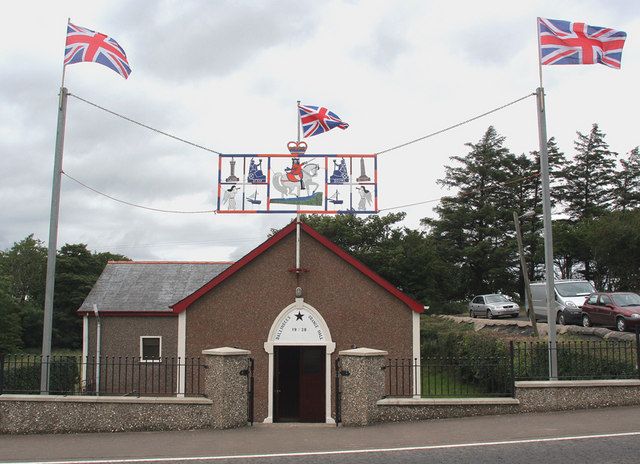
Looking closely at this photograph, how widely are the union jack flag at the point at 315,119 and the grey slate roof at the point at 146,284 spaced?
35.8 ft

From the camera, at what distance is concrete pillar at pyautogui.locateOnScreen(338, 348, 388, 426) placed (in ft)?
41.6

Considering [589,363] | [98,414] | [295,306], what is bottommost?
[98,414]

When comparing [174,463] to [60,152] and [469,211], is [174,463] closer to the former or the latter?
[60,152]

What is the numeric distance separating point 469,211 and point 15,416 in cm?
5594

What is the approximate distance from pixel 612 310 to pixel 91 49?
1981 cm

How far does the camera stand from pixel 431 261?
185ft

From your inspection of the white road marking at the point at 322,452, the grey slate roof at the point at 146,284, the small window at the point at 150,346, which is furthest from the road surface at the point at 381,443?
the grey slate roof at the point at 146,284

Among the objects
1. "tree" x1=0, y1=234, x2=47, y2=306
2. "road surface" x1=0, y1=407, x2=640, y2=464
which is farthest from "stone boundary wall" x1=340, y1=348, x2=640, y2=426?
"tree" x1=0, y1=234, x2=47, y2=306

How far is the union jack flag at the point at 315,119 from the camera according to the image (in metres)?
17.8

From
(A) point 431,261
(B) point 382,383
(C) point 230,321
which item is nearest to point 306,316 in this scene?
(C) point 230,321

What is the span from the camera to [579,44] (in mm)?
15914

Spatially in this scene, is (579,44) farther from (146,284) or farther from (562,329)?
(146,284)

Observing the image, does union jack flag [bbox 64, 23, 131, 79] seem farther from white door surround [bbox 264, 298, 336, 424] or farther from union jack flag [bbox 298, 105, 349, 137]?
white door surround [bbox 264, 298, 336, 424]

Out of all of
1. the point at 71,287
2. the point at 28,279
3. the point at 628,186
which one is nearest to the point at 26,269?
the point at 28,279
